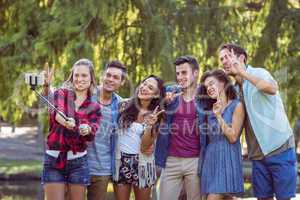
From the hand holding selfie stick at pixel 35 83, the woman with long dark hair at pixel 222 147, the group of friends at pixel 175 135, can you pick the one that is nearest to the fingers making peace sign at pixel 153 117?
the group of friends at pixel 175 135

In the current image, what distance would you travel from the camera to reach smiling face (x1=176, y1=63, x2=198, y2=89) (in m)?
4.83

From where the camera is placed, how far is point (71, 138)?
465 centimetres

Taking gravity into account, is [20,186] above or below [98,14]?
below

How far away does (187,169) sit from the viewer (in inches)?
188

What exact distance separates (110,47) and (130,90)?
109 cm

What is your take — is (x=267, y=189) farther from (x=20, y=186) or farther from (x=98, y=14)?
(x=20, y=186)

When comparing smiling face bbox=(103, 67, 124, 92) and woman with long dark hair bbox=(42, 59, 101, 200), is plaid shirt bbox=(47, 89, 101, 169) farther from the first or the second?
smiling face bbox=(103, 67, 124, 92)

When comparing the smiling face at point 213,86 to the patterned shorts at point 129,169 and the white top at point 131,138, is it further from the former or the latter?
the patterned shorts at point 129,169

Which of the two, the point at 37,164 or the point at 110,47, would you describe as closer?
the point at 110,47

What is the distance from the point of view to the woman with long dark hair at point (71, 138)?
457 cm

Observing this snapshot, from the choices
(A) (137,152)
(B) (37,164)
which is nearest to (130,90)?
(A) (137,152)

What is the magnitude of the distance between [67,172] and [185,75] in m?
1.11

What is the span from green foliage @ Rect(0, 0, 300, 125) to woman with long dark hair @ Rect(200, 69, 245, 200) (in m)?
4.62

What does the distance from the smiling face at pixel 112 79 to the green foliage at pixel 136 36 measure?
13.3 feet
